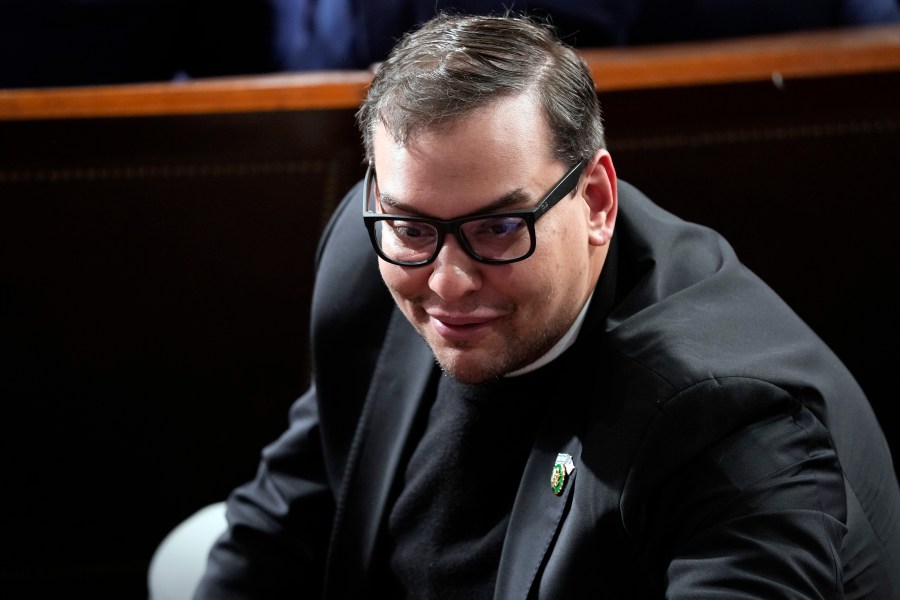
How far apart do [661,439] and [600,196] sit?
0.26m

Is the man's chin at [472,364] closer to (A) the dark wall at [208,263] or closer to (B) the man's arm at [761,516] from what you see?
(B) the man's arm at [761,516]

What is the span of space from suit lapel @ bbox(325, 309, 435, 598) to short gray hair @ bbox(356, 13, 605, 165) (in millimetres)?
288

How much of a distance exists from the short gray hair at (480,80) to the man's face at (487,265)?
0.05 feet

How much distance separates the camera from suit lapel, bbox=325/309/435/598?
1466 mm

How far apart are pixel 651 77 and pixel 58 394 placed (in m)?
1.08

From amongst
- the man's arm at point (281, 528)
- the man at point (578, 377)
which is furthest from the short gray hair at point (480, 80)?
the man's arm at point (281, 528)

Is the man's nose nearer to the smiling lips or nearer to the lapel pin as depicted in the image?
the smiling lips

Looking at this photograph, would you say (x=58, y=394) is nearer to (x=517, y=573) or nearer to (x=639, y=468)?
(x=517, y=573)

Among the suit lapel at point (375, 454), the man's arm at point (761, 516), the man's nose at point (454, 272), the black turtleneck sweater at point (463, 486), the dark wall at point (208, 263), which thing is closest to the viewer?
the man's arm at point (761, 516)

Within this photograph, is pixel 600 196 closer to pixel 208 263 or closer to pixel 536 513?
pixel 536 513

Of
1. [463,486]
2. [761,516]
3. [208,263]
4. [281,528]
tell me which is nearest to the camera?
[761,516]

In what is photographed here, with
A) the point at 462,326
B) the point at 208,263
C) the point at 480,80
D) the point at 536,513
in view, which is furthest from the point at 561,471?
the point at 208,263

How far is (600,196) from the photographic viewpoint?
1265 mm

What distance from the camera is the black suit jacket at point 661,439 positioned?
3.62 ft
